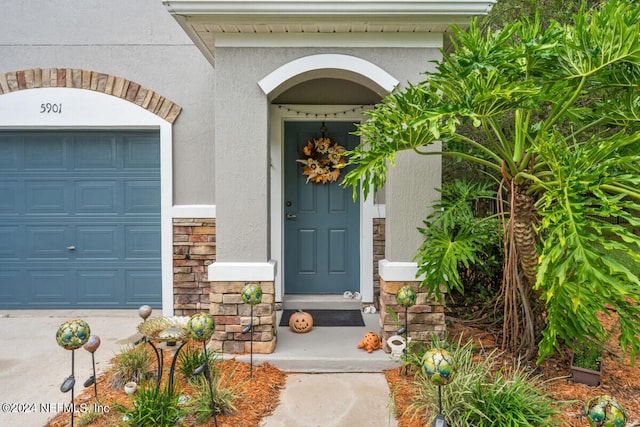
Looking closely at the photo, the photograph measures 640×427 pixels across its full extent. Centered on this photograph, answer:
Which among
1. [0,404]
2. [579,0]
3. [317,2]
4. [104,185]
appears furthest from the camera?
[104,185]

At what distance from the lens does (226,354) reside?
3.61m

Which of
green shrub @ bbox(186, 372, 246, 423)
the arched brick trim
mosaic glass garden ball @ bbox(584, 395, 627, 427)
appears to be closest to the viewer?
mosaic glass garden ball @ bbox(584, 395, 627, 427)

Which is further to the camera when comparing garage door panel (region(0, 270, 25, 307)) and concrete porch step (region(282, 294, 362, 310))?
garage door panel (region(0, 270, 25, 307))

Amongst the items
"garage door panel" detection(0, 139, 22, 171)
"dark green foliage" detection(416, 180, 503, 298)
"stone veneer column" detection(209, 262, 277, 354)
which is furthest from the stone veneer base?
"garage door panel" detection(0, 139, 22, 171)

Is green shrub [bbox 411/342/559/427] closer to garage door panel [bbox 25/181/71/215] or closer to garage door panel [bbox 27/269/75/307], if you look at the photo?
garage door panel [bbox 27/269/75/307]

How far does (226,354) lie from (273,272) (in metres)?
0.87

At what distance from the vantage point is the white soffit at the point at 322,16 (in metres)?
3.24

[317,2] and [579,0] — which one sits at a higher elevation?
[579,0]

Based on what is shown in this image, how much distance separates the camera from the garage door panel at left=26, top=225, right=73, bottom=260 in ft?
16.3

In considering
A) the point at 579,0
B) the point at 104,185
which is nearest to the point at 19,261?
the point at 104,185

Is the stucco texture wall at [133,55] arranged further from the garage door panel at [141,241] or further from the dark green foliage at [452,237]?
the dark green foliage at [452,237]

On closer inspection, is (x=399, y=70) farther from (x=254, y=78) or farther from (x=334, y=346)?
(x=334, y=346)

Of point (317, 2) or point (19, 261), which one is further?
point (19, 261)

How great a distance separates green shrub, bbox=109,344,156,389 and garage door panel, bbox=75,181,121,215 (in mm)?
2336
